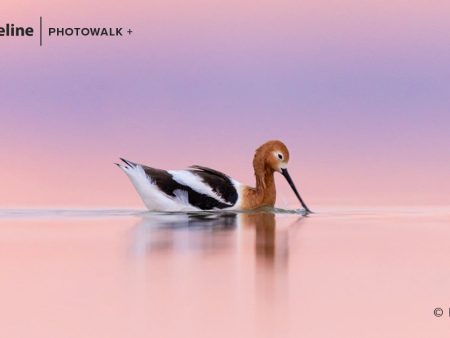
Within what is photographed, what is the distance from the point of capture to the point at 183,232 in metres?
8.85

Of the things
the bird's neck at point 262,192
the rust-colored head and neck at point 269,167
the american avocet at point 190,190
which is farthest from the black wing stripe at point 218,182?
the rust-colored head and neck at point 269,167

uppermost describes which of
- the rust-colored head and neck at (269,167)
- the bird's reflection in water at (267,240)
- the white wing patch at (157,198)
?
the rust-colored head and neck at (269,167)

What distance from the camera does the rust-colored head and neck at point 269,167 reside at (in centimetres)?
1152

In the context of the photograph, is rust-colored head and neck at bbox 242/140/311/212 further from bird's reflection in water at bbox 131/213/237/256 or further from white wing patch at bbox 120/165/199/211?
white wing patch at bbox 120/165/199/211

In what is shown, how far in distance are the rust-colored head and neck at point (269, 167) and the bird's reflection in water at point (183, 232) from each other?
0.96 meters

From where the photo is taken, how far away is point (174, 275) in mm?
6684

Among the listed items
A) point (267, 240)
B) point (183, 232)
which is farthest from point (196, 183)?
point (267, 240)

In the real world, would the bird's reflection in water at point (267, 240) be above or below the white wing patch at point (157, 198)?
below

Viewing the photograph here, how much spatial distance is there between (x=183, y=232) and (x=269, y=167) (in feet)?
10.0

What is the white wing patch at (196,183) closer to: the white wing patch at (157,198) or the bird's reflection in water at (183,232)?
the white wing patch at (157,198)

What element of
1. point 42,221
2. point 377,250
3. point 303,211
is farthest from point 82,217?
point 377,250

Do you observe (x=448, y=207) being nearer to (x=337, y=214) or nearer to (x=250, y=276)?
(x=337, y=214)

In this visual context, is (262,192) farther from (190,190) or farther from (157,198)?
(157,198)

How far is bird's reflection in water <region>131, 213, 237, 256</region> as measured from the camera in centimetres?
793
